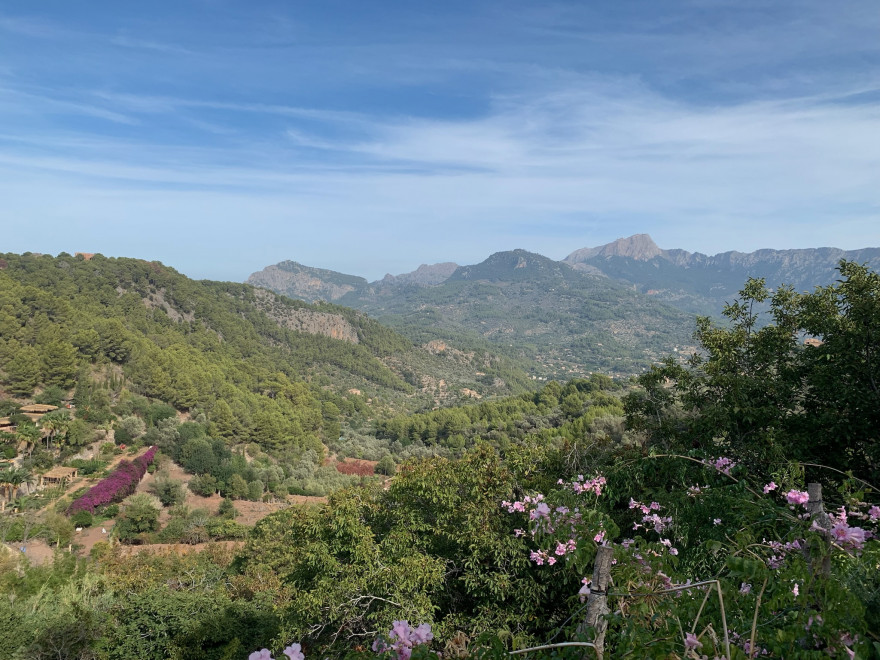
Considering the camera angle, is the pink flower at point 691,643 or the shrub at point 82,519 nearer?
the pink flower at point 691,643

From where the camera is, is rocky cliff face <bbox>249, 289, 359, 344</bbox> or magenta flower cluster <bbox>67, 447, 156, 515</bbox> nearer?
magenta flower cluster <bbox>67, 447, 156, 515</bbox>

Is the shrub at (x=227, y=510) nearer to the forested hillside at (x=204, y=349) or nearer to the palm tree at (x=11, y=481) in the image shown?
the palm tree at (x=11, y=481)

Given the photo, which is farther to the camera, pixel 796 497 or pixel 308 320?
pixel 308 320

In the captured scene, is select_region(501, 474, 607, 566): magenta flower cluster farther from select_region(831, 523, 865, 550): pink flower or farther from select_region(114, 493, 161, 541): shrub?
select_region(114, 493, 161, 541): shrub

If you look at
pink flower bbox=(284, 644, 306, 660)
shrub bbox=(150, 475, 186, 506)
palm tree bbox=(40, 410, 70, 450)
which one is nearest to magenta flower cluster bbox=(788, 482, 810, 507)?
pink flower bbox=(284, 644, 306, 660)

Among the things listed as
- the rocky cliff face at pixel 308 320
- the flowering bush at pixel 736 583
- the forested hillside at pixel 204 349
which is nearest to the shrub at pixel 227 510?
the forested hillside at pixel 204 349

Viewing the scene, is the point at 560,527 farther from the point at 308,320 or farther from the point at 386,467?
the point at 308,320

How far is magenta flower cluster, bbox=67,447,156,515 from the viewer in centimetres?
2516

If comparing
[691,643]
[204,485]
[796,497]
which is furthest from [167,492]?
[691,643]

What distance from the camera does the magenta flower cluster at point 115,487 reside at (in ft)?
82.5

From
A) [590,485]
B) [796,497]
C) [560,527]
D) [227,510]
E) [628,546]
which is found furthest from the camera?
[227,510]

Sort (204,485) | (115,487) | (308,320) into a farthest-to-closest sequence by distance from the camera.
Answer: (308,320) < (204,485) < (115,487)

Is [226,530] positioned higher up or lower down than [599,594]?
lower down

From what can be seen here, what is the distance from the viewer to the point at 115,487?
2767 centimetres
